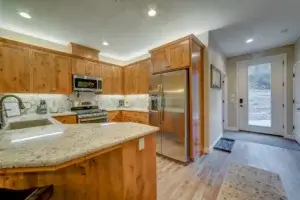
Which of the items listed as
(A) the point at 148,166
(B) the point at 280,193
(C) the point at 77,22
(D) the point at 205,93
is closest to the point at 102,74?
(C) the point at 77,22

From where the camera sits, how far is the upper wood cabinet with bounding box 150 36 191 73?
2900 millimetres

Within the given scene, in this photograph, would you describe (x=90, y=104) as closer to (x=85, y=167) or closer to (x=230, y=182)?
(x=85, y=167)

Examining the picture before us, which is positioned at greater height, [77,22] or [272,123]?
[77,22]

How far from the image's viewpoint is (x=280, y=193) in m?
1.94

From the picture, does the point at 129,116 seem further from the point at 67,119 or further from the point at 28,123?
the point at 28,123

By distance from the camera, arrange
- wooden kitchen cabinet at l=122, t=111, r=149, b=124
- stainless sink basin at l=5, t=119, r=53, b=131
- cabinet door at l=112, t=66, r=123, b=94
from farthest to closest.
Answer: cabinet door at l=112, t=66, r=123, b=94 < wooden kitchen cabinet at l=122, t=111, r=149, b=124 < stainless sink basin at l=5, t=119, r=53, b=131

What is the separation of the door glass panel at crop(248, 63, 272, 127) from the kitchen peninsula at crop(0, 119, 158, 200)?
509cm

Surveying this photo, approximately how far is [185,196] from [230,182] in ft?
2.66

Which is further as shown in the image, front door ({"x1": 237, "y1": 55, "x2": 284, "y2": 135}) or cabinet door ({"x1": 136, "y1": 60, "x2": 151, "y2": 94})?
front door ({"x1": 237, "y1": 55, "x2": 284, "y2": 135})

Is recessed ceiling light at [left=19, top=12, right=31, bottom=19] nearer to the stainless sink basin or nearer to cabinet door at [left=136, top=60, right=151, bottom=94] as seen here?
the stainless sink basin

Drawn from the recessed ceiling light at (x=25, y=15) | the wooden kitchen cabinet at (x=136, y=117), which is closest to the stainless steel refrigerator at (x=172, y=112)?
the wooden kitchen cabinet at (x=136, y=117)

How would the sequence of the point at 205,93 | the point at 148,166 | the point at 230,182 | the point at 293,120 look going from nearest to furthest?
the point at 148,166 < the point at 230,182 < the point at 205,93 < the point at 293,120

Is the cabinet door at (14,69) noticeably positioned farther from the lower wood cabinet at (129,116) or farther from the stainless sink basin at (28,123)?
the lower wood cabinet at (129,116)

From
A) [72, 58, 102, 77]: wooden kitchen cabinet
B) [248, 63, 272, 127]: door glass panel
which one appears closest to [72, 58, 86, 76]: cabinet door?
[72, 58, 102, 77]: wooden kitchen cabinet
